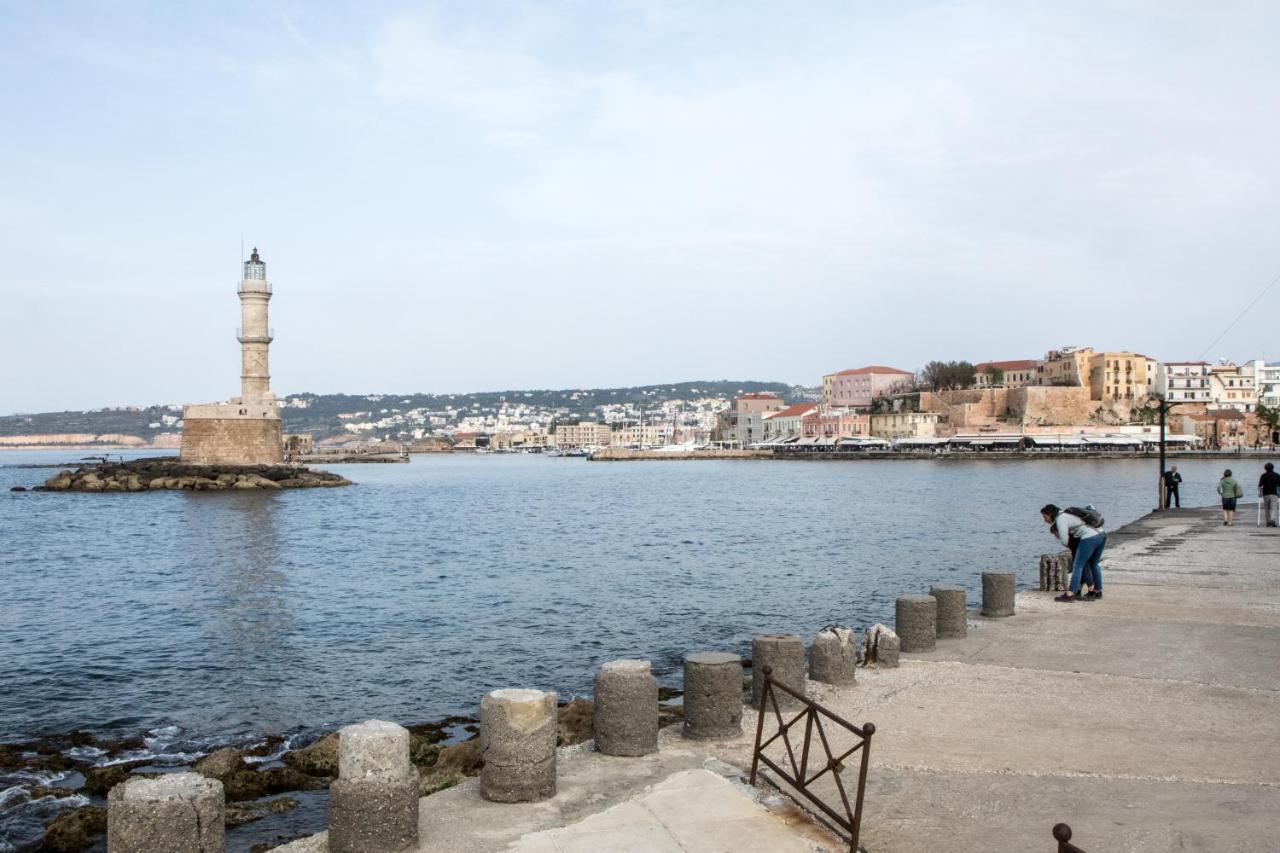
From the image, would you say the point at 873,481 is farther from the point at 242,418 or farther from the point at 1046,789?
the point at 1046,789

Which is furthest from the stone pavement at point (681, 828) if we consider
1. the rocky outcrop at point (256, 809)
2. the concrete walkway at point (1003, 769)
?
the rocky outcrop at point (256, 809)

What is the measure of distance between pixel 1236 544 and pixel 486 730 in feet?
60.7

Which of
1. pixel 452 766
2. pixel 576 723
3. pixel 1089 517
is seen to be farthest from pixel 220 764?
pixel 1089 517

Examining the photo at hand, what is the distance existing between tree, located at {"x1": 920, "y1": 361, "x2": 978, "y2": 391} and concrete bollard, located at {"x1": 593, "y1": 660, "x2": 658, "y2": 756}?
447ft

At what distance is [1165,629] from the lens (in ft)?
38.3

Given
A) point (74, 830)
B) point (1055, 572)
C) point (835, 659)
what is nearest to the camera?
point (74, 830)

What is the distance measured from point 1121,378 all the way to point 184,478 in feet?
341

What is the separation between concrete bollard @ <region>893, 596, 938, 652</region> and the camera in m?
10.8

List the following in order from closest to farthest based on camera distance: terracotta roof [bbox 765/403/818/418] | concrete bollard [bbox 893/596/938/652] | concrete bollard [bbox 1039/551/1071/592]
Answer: concrete bollard [bbox 893/596/938/652]
concrete bollard [bbox 1039/551/1071/592]
terracotta roof [bbox 765/403/818/418]

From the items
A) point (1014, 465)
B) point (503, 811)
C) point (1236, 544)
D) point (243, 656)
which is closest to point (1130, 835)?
point (503, 811)

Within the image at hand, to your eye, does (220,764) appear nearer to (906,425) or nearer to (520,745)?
(520,745)

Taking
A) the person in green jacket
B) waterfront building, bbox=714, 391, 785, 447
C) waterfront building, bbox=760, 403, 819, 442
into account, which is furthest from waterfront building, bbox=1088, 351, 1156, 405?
the person in green jacket

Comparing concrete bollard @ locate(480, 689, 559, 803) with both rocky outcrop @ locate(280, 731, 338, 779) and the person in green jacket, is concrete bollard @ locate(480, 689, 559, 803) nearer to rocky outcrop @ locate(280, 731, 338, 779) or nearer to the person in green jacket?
rocky outcrop @ locate(280, 731, 338, 779)

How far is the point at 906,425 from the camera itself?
423ft
